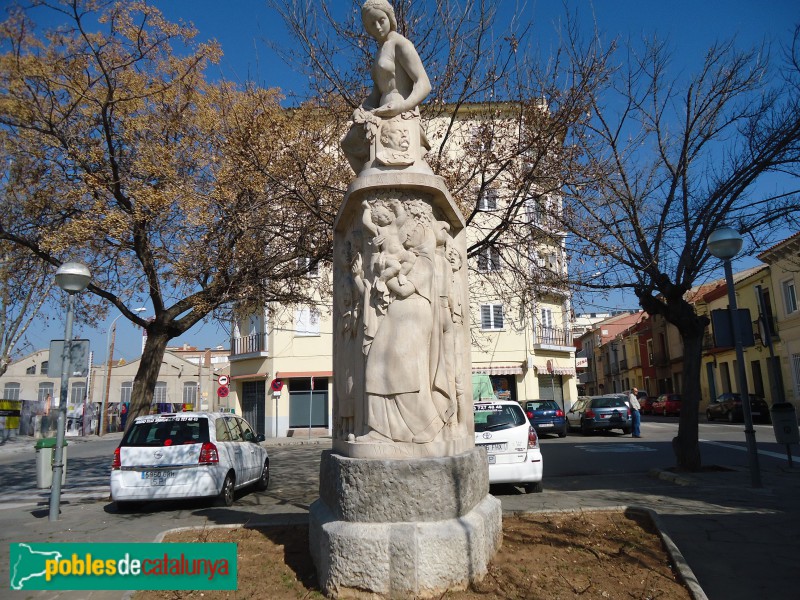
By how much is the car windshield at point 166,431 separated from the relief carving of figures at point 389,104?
20.3 ft

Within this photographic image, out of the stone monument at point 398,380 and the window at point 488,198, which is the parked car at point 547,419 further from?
the stone monument at point 398,380

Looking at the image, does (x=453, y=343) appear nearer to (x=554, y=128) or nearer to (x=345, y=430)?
(x=345, y=430)

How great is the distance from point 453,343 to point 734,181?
8.28 m

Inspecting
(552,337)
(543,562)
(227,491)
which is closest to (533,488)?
(543,562)

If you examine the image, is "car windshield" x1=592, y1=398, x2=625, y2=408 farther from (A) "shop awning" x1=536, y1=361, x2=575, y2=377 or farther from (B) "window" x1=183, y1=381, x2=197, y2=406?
(B) "window" x1=183, y1=381, x2=197, y2=406

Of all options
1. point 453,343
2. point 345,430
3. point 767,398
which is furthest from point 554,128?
point 767,398

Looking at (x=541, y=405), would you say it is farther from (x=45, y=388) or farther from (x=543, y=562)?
(x=45, y=388)

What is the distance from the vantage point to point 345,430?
4.80m

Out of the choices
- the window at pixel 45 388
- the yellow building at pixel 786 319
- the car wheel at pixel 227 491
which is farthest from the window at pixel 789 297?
the window at pixel 45 388

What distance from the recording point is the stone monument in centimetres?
402

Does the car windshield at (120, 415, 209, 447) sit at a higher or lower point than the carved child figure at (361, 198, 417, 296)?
lower

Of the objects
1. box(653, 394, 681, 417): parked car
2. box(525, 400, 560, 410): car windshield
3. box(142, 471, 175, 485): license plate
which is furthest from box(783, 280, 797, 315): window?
box(142, 471, 175, 485): license plate

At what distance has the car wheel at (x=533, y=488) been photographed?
30.9ft

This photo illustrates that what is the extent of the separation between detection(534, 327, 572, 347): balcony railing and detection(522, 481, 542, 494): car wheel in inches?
818
